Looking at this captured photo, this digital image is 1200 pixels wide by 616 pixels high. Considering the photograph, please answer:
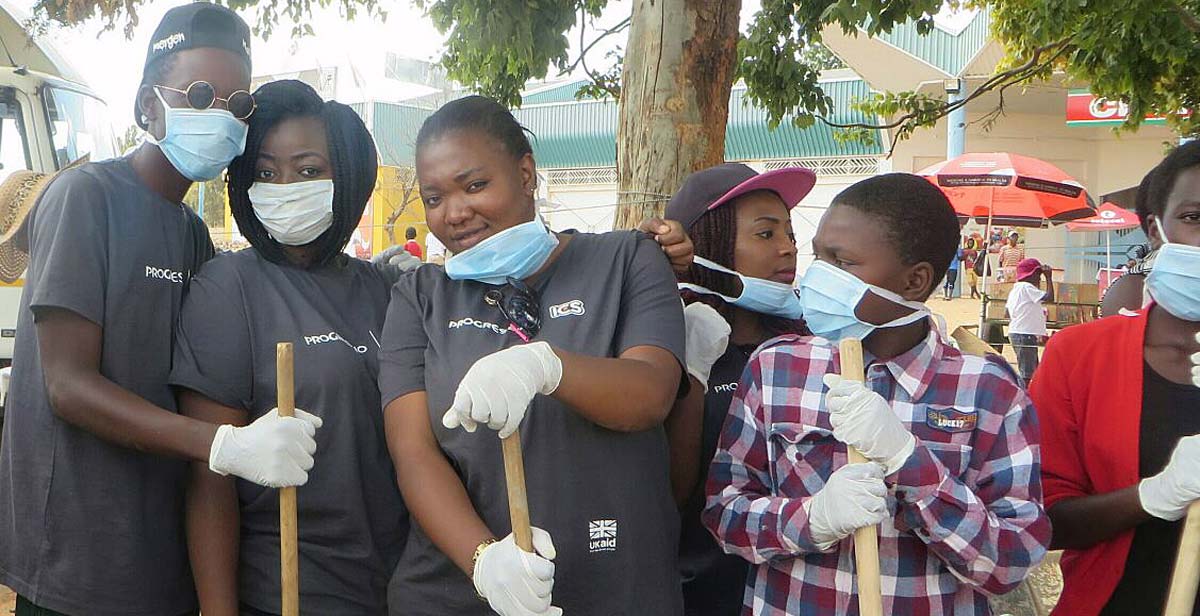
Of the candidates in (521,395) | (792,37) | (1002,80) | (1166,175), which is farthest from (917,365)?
(1002,80)

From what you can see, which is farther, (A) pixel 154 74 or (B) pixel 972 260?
(B) pixel 972 260

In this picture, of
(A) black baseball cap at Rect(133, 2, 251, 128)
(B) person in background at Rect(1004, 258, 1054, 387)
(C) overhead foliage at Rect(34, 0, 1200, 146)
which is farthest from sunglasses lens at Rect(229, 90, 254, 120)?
(B) person in background at Rect(1004, 258, 1054, 387)

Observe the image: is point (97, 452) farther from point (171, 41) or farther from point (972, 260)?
point (972, 260)

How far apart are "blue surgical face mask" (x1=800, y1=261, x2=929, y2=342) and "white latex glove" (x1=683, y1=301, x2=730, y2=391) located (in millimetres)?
250

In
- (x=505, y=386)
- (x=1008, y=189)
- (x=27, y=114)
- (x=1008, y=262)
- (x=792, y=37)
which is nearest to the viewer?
(x=505, y=386)

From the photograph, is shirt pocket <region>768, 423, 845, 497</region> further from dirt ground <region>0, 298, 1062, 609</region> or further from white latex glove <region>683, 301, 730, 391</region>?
dirt ground <region>0, 298, 1062, 609</region>

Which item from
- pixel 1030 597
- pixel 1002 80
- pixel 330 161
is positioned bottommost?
pixel 1030 597

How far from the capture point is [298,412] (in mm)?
2033

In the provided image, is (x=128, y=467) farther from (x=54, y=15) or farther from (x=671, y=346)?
(x=54, y=15)

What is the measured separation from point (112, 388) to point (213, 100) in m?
0.73

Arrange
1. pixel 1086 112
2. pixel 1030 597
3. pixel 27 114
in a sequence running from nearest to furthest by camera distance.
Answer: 1. pixel 1030 597
2. pixel 27 114
3. pixel 1086 112

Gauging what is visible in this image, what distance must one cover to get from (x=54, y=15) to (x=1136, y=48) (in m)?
6.18

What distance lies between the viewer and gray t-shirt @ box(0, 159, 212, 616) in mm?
2189

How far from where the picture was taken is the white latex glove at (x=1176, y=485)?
183 cm
